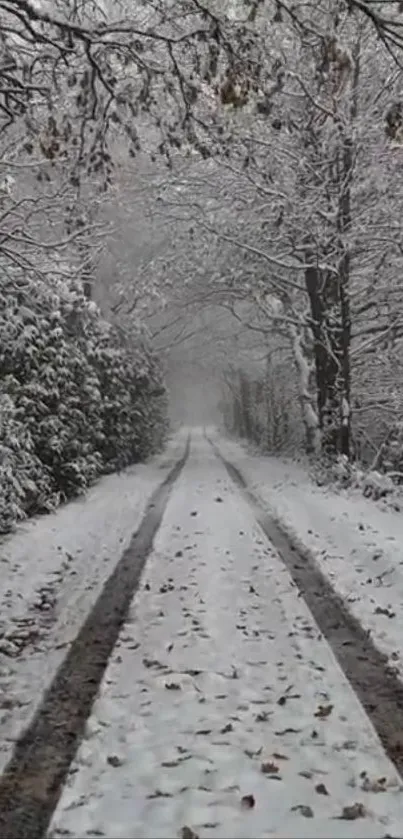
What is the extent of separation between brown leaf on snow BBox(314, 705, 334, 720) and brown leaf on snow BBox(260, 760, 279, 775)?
2.62 ft

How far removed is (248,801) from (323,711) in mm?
1345

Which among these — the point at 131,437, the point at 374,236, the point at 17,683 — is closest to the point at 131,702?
the point at 17,683

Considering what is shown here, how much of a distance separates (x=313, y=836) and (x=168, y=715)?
1.78m

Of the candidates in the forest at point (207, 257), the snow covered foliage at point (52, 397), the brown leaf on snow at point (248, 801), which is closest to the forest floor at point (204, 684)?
the brown leaf on snow at point (248, 801)

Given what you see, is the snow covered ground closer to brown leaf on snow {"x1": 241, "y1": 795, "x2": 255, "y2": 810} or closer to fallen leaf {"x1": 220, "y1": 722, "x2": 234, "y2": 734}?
fallen leaf {"x1": 220, "y1": 722, "x2": 234, "y2": 734}

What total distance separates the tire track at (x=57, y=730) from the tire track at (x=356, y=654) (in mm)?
1917

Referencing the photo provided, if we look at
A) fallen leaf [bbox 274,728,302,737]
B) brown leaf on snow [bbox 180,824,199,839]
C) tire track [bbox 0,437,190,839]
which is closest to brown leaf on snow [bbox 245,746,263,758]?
fallen leaf [bbox 274,728,302,737]

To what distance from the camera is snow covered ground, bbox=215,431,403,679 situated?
7949 mm

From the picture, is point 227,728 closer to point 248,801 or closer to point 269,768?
point 269,768

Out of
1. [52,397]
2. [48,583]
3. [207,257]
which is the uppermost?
[207,257]

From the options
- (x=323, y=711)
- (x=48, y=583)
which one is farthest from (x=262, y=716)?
(x=48, y=583)

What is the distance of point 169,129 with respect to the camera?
6.59 m

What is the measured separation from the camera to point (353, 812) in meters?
4.30

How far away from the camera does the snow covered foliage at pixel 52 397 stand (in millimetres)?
13281
